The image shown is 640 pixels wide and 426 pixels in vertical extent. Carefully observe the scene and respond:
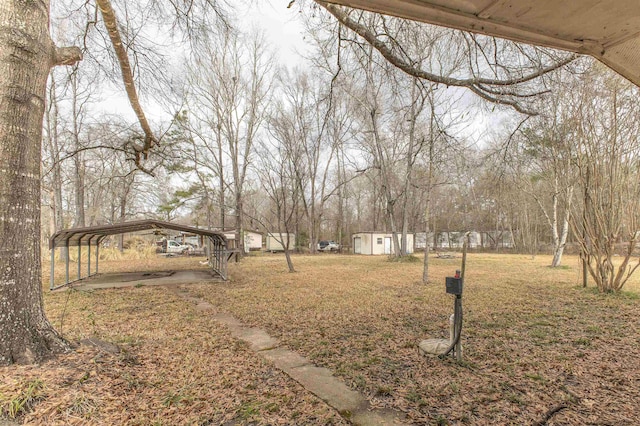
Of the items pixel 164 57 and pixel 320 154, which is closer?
pixel 164 57

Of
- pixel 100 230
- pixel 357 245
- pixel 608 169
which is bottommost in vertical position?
pixel 357 245

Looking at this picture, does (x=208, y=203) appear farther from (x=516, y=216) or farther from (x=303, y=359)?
(x=516, y=216)

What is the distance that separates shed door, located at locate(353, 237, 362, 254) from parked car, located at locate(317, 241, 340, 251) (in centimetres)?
250

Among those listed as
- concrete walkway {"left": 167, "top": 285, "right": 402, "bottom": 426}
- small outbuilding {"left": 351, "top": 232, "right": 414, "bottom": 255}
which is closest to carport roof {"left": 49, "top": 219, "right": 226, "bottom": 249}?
concrete walkway {"left": 167, "top": 285, "right": 402, "bottom": 426}

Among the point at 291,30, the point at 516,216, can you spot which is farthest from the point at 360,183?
the point at 291,30

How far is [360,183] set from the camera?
1357 inches

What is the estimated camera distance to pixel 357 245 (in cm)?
2844

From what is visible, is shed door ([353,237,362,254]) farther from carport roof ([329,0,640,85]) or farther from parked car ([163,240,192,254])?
carport roof ([329,0,640,85])

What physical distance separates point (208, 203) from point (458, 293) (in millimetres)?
21366

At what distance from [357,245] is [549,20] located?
89.7 feet

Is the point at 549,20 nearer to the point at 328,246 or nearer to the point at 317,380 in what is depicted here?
the point at 317,380

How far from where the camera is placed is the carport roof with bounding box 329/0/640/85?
4.51 feet

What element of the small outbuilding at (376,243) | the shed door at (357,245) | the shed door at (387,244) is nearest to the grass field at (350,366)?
the small outbuilding at (376,243)

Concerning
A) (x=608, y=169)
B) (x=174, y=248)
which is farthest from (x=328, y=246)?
(x=608, y=169)
